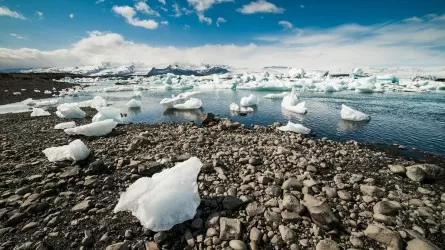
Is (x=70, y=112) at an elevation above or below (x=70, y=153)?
below

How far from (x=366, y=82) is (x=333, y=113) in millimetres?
23665

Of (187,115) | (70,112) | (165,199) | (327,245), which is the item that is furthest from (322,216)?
(70,112)

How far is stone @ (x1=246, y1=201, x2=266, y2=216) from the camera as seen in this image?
346cm

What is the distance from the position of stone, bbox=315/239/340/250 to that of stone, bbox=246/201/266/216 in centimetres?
88

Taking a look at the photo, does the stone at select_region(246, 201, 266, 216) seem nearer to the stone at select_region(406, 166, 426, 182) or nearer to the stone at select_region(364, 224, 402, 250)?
the stone at select_region(364, 224, 402, 250)

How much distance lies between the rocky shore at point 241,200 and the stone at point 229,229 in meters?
0.01

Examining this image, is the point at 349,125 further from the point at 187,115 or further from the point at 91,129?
the point at 91,129

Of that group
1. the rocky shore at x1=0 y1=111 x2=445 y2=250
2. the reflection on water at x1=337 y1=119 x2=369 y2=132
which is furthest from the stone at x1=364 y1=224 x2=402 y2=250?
the reflection on water at x1=337 y1=119 x2=369 y2=132

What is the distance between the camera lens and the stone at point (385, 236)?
285 centimetres

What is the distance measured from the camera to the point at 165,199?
3.14 meters

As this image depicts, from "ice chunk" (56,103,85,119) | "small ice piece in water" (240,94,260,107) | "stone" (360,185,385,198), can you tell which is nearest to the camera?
"stone" (360,185,385,198)

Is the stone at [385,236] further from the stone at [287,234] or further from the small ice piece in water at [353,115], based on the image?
the small ice piece in water at [353,115]

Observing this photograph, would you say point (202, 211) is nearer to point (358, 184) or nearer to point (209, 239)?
point (209, 239)

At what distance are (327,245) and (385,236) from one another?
781 millimetres
